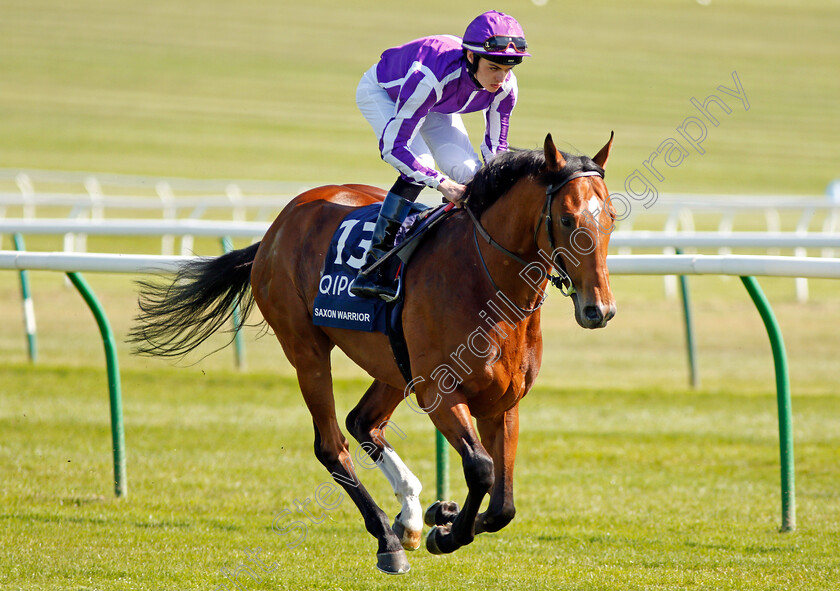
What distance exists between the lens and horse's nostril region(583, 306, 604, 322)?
3496 millimetres

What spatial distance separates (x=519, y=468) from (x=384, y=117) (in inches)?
104

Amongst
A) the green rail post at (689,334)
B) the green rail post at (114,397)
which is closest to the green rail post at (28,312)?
the green rail post at (114,397)

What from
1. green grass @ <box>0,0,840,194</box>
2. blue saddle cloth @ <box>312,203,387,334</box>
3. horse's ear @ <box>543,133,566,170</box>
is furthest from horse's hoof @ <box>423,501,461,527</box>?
green grass @ <box>0,0,840,194</box>

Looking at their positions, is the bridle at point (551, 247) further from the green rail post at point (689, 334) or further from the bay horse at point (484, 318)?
the green rail post at point (689, 334)

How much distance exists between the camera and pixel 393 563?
4234 millimetres

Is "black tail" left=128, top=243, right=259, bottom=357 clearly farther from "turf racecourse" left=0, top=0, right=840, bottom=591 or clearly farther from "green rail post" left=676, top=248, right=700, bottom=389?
"green rail post" left=676, top=248, right=700, bottom=389

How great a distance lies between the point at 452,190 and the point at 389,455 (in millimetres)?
1174

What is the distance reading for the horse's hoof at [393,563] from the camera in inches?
167

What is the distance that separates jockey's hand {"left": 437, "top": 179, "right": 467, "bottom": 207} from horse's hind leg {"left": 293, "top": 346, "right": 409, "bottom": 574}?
1113 millimetres

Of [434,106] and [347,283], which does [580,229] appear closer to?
[434,106]

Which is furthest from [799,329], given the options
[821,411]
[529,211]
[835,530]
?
[529,211]

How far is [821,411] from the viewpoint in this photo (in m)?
7.52

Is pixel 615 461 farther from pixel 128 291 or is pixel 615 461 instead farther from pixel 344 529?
pixel 128 291

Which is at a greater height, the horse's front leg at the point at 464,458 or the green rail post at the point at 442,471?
the horse's front leg at the point at 464,458
